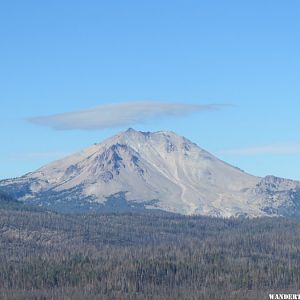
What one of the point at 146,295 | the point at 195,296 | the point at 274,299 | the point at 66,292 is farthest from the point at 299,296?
the point at 66,292

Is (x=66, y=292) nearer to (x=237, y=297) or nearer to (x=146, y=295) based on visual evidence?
(x=146, y=295)

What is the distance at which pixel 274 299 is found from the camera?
182 metres

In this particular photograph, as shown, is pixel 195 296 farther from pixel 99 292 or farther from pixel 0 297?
pixel 0 297

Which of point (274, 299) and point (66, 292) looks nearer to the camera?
point (274, 299)

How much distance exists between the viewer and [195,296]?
602 ft

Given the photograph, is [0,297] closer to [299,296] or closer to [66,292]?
[66,292]

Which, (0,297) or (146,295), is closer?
Answer: (0,297)

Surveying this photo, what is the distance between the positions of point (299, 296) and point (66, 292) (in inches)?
1922

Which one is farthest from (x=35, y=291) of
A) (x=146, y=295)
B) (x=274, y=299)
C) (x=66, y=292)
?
(x=274, y=299)

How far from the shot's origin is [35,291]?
19725 cm

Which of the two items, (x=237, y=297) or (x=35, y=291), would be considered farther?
(x=35, y=291)

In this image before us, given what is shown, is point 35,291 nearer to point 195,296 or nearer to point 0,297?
point 0,297

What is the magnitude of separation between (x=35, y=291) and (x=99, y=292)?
524 inches

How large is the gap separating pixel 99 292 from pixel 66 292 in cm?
690
